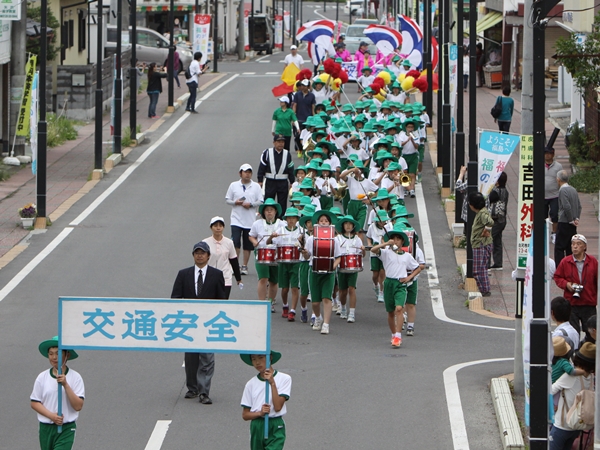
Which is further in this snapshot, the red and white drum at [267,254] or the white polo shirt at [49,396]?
the red and white drum at [267,254]

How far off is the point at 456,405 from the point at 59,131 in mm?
22339

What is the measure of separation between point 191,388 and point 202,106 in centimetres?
2787

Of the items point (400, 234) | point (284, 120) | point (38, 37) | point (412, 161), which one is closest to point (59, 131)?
point (38, 37)

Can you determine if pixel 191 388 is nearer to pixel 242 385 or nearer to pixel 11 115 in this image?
pixel 242 385

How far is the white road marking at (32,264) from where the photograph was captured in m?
17.9

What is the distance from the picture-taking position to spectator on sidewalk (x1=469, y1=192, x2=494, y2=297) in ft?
58.4

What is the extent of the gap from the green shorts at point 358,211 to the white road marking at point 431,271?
1379 millimetres

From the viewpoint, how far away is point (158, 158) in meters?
29.9

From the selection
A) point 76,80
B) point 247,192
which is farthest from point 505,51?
point 247,192

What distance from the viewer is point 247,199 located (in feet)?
59.6

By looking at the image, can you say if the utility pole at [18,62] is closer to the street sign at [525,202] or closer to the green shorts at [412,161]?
the green shorts at [412,161]

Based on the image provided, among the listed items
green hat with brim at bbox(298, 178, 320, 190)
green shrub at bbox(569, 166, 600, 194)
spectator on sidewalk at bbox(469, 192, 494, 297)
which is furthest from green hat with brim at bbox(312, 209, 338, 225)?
green shrub at bbox(569, 166, 600, 194)

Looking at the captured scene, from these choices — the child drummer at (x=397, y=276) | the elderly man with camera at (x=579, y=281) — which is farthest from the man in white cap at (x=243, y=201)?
the elderly man with camera at (x=579, y=281)

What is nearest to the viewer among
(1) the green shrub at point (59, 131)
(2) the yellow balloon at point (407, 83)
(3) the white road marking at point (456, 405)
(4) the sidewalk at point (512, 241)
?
(3) the white road marking at point (456, 405)
